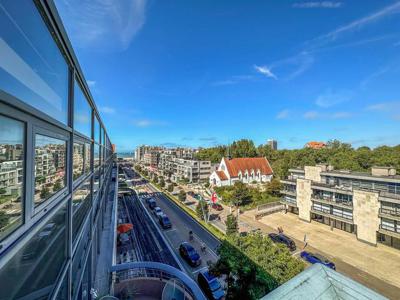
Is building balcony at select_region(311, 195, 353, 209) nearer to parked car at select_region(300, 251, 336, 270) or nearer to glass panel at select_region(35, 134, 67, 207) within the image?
parked car at select_region(300, 251, 336, 270)

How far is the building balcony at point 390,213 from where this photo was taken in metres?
16.7

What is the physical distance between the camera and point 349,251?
56.9ft

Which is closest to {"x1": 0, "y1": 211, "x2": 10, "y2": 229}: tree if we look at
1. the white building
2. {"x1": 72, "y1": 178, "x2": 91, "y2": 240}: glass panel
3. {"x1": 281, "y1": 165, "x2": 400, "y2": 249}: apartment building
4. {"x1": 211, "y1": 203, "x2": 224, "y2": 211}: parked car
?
{"x1": 72, "y1": 178, "x2": 91, "y2": 240}: glass panel

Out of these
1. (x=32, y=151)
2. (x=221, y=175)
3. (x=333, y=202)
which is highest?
(x=32, y=151)

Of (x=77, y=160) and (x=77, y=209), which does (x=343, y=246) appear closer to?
(x=77, y=209)

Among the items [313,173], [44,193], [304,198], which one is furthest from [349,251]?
[44,193]

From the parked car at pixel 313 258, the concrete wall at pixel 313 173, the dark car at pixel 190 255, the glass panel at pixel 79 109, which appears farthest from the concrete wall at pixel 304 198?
the glass panel at pixel 79 109

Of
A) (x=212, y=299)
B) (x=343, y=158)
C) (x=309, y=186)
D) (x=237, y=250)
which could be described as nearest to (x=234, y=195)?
(x=309, y=186)

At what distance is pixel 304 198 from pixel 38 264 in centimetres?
2610

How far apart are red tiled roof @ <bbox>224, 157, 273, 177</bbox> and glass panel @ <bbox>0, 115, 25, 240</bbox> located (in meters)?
40.4

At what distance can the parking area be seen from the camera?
559 inches

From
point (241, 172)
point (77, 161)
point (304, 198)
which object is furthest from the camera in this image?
point (241, 172)

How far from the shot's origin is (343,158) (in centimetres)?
3772

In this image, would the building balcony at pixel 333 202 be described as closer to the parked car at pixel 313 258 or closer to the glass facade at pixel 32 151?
the parked car at pixel 313 258
